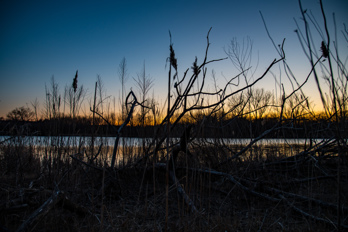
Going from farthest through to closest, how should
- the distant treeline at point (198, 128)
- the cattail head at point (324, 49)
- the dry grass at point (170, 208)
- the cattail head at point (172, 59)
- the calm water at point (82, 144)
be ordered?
the calm water at point (82, 144) → the distant treeline at point (198, 128) → the dry grass at point (170, 208) → the cattail head at point (324, 49) → the cattail head at point (172, 59)

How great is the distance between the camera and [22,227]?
85cm

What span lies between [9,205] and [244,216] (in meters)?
1.74

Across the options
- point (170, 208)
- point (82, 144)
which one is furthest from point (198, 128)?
point (82, 144)

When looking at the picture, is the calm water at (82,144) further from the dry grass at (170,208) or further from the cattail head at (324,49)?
the cattail head at (324,49)

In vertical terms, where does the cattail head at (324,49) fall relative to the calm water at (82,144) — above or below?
above

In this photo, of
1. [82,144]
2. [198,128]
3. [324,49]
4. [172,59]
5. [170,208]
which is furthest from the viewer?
[82,144]

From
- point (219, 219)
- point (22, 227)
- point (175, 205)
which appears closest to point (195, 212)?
point (219, 219)

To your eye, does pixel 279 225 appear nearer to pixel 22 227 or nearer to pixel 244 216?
pixel 244 216

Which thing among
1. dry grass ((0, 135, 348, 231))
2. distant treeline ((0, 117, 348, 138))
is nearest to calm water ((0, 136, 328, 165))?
distant treeline ((0, 117, 348, 138))

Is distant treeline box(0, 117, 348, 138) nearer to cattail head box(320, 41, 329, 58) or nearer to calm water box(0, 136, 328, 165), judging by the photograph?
calm water box(0, 136, 328, 165)

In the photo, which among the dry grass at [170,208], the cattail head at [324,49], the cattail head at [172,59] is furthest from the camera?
the dry grass at [170,208]

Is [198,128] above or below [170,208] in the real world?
above

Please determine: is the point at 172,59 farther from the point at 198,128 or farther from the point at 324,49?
the point at 198,128

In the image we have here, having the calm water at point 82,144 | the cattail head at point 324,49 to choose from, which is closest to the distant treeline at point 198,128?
the calm water at point 82,144
